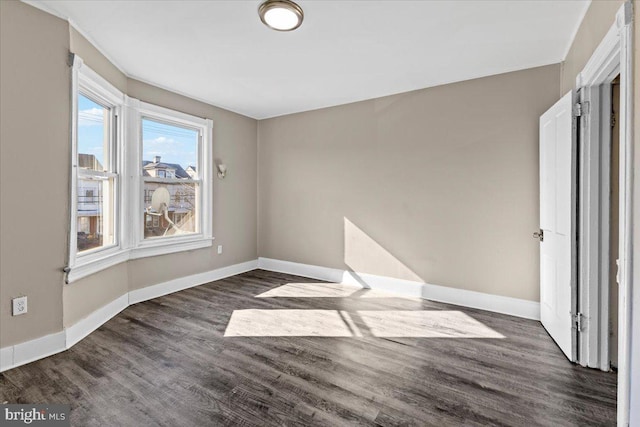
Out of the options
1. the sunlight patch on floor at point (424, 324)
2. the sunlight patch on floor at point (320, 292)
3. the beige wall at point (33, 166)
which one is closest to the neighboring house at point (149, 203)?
the beige wall at point (33, 166)

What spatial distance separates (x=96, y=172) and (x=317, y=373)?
2.79 metres

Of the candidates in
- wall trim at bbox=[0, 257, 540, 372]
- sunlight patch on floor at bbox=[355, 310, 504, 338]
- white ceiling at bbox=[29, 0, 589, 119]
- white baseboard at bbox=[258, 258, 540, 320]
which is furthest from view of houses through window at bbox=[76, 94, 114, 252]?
sunlight patch on floor at bbox=[355, 310, 504, 338]

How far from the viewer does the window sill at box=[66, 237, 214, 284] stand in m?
2.69

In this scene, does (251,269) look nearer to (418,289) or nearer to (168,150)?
(168,150)

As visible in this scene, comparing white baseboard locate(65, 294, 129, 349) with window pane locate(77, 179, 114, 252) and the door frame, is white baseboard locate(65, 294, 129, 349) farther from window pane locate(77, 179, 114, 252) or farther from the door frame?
the door frame

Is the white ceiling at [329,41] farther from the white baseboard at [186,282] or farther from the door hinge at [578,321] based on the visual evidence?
the white baseboard at [186,282]

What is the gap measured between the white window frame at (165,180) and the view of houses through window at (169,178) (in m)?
0.06

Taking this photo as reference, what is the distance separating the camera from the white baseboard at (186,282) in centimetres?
369

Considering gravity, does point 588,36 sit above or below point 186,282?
above

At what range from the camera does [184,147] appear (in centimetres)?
426

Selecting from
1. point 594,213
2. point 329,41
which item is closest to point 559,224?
point 594,213

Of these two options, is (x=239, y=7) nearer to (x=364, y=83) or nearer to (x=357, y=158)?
(x=364, y=83)

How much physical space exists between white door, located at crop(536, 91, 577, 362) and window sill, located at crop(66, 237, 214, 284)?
12.9 ft

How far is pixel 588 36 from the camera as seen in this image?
7.18ft
